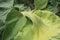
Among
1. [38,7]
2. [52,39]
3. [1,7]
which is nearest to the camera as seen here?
[52,39]

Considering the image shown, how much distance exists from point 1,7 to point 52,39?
308 millimetres

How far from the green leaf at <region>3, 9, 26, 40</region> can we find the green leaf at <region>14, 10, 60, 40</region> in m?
0.02

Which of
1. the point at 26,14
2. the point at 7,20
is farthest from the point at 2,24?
the point at 26,14

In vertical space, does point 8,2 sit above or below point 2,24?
above

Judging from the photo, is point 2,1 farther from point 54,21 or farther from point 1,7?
point 54,21

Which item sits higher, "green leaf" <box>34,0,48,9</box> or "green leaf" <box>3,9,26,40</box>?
"green leaf" <box>34,0,48,9</box>

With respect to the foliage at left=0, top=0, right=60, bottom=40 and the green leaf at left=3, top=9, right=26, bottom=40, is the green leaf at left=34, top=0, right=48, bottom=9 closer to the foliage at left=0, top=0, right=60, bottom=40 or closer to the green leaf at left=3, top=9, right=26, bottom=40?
the foliage at left=0, top=0, right=60, bottom=40

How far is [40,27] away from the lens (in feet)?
3.11

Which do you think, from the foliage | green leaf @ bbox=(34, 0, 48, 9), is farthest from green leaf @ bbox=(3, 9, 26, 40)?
green leaf @ bbox=(34, 0, 48, 9)

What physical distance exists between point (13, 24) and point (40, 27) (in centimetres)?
14

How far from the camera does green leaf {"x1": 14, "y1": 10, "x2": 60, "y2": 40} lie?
2.87 ft

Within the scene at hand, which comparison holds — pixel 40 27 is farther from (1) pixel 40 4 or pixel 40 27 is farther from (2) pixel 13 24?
(1) pixel 40 4

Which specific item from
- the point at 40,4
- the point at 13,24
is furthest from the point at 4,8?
the point at 40,4

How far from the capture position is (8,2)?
99cm
